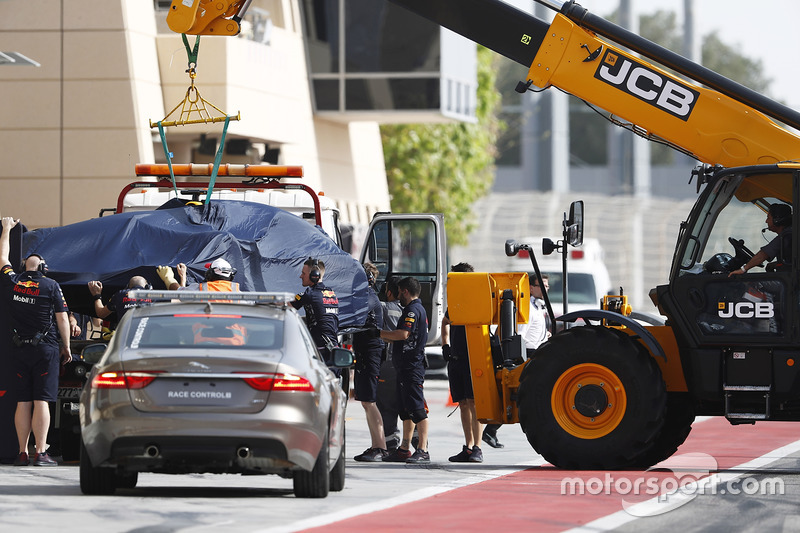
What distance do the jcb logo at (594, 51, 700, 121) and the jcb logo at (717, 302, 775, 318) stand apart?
186 cm

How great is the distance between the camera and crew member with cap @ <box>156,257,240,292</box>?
551 inches

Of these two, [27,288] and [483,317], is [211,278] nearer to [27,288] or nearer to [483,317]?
[27,288]

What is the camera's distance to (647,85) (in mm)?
14031

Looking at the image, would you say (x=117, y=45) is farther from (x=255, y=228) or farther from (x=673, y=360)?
(x=673, y=360)

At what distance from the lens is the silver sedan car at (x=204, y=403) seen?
10344 millimetres

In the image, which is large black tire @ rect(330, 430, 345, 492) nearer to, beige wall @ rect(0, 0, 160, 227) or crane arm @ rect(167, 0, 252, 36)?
crane arm @ rect(167, 0, 252, 36)

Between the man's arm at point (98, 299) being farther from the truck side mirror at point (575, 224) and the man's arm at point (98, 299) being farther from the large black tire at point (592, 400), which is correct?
the truck side mirror at point (575, 224)

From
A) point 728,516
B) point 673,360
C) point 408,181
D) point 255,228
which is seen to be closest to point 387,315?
point 255,228

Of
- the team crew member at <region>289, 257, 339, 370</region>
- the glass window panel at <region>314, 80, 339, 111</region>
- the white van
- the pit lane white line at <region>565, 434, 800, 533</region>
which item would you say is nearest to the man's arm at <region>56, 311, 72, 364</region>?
the team crew member at <region>289, 257, 339, 370</region>

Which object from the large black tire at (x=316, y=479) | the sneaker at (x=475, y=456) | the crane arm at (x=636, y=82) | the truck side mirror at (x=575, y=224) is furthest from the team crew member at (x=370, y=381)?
the large black tire at (x=316, y=479)

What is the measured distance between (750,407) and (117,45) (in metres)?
19.3

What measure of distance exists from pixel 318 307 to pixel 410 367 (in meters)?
1.19

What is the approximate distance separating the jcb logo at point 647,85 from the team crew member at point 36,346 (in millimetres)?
5399

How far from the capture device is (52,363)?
14070 mm
